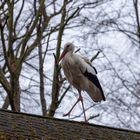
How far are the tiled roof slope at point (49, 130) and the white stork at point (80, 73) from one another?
2.09m

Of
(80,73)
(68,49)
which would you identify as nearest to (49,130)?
(80,73)

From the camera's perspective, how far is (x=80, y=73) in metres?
9.36

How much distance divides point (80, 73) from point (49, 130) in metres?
3.40

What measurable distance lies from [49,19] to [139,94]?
5.87 metres

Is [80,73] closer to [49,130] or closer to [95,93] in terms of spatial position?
[95,93]

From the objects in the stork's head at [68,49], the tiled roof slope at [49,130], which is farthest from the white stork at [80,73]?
the tiled roof slope at [49,130]

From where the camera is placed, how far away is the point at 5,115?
6.14 meters

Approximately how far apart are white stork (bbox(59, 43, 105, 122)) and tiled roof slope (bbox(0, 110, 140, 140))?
2094 mm

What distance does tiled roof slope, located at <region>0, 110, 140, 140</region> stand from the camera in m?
5.49

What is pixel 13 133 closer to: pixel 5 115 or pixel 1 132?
pixel 1 132

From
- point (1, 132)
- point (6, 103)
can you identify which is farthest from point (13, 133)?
point (6, 103)

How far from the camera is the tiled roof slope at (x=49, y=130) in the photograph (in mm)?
5492

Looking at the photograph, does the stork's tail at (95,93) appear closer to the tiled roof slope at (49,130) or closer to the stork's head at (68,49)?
the stork's head at (68,49)

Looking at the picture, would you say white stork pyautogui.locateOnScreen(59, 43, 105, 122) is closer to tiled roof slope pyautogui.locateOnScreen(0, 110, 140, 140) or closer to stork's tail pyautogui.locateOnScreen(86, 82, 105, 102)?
stork's tail pyautogui.locateOnScreen(86, 82, 105, 102)
